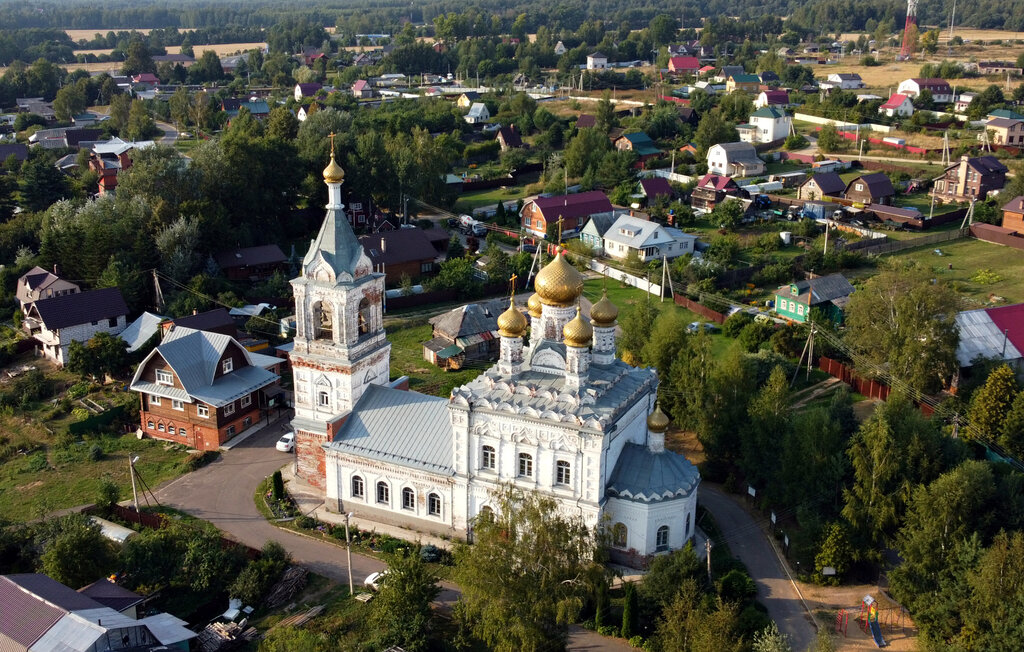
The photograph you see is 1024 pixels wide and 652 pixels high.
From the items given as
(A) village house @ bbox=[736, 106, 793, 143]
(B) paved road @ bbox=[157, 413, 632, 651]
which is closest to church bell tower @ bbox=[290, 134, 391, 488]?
(B) paved road @ bbox=[157, 413, 632, 651]

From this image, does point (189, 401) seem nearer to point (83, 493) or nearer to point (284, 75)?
point (83, 493)

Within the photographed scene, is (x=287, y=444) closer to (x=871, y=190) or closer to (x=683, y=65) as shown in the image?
(x=871, y=190)

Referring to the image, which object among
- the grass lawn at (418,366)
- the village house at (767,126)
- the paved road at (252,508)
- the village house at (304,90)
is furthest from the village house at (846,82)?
the paved road at (252,508)

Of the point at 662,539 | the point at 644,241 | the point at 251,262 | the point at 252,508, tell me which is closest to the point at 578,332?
the point at 662,539

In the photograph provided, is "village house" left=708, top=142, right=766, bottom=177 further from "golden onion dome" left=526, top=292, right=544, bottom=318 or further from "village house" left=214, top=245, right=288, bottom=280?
"golden onion dome" left=526, top=292, right=544, bottom=318

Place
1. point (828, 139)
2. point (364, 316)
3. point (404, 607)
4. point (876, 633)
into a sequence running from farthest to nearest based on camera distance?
point (828, 139) → point (364, 316) → point (876, 633) → point (404, 607)

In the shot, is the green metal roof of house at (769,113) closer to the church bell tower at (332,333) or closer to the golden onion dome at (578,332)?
the church bell tower at (332,333)
